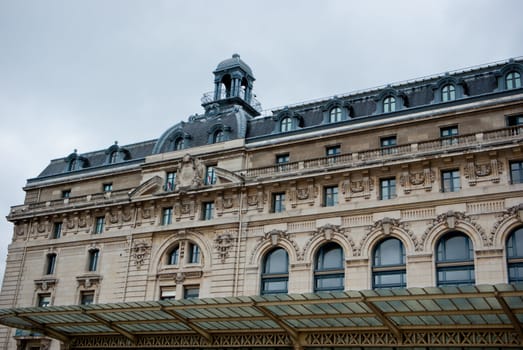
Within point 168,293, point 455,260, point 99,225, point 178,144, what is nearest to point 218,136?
point 178,144

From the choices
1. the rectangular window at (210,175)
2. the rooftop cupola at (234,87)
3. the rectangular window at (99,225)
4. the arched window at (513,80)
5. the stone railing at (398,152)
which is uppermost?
the rooftop cupola at (234,87)

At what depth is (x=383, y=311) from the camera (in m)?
26.0

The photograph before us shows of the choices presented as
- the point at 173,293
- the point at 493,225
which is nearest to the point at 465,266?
the point at 493,225

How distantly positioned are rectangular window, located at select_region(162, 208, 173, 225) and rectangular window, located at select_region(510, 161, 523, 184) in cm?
1897

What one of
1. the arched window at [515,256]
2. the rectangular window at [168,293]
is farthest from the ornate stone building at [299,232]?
the rectangular window at [168,293]

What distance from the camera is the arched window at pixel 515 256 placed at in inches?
1147

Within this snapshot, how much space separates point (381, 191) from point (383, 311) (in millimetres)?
9048

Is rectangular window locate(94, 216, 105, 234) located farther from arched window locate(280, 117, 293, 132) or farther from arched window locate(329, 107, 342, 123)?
arched window locate(329, 107, 342, 123)

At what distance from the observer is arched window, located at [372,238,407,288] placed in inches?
1249

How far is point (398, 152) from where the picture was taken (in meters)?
33.7

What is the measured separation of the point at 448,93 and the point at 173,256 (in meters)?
17.6

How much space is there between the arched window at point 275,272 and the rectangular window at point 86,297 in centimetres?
1171

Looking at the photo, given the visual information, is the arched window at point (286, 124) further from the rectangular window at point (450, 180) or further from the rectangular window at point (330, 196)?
the rectangular window at point (450, 180)

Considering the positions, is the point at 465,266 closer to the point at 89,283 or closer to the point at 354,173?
the point at 354,173
